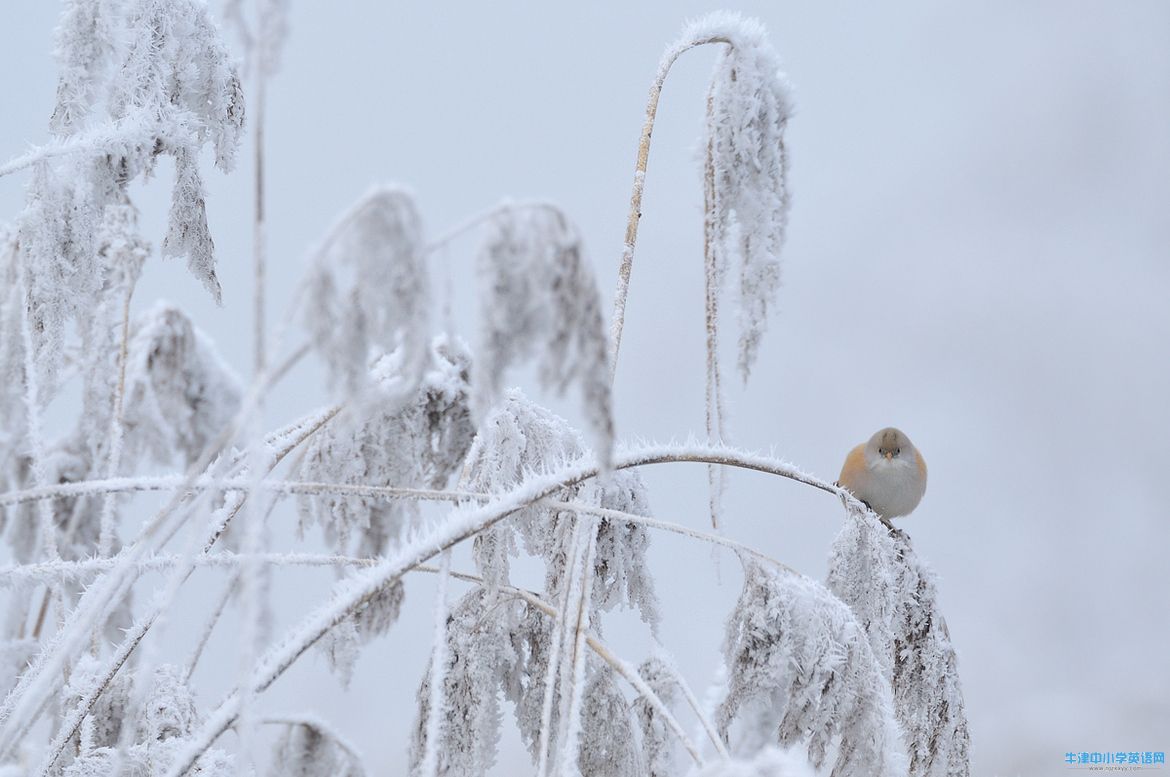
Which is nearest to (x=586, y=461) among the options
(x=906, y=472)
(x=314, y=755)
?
(x=314, y=755)

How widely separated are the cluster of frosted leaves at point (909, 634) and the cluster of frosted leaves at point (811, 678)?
17cm

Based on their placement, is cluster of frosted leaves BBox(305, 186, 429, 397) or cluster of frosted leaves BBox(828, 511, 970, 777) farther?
cluster of frosted leaves BBox(828, 511, 970, 777)

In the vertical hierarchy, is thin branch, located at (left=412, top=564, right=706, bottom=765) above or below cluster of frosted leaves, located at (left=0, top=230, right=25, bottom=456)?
below

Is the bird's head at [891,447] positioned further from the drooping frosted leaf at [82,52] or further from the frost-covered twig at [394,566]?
the drooping frosted leaf at [82,52]

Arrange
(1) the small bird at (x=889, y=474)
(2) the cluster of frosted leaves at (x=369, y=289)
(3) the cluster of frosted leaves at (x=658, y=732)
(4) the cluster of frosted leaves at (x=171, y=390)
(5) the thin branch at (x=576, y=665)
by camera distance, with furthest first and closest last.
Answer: (4) the cluster of frosted leaves at (x=171, y=390) → (1) the small bird at (x=889, y=474) → (3) the cluster of frosted leaves at (x=658, y=732) → (5) the thin branch at (x=576, y=665) → (2) the cluster of frosted leaves at (x=369, y=289)

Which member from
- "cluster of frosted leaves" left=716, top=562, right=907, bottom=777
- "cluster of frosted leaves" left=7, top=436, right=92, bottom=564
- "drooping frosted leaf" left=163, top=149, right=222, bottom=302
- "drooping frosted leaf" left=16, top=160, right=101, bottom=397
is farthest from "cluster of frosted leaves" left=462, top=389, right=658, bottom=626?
"cluster of frosted leaves" left=7, top=436, right=92, bottom=564

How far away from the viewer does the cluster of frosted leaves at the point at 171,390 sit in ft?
7.81

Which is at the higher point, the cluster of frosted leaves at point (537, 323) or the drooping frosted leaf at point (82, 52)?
the drooping frosted leaf at point (82, 52)

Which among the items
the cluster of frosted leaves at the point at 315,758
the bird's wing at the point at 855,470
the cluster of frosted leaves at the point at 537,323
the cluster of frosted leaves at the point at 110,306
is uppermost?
the cluster of frosted leaves at the point at 110,306

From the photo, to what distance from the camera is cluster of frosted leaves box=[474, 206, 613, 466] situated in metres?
0.71

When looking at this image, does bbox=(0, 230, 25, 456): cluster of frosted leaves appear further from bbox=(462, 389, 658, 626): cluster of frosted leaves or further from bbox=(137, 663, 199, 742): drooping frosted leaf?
bbox=(462, 389, 658, 626): cluster of frosted leaves

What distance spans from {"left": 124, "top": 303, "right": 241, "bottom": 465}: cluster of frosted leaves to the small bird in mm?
1494

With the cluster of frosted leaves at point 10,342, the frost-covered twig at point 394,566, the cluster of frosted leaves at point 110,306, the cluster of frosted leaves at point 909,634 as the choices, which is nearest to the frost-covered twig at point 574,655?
the frost-covered twig at point 394,566

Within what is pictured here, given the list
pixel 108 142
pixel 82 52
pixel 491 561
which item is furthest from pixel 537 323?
pixel 82 52
